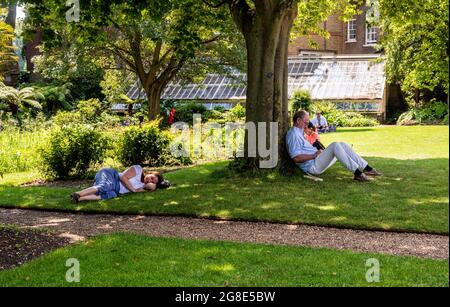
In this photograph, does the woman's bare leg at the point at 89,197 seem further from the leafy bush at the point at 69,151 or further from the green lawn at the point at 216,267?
the leafy bush at the point at 69,151

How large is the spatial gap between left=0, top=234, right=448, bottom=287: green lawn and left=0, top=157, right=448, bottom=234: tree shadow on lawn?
1.74m

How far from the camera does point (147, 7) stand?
34.8 feet

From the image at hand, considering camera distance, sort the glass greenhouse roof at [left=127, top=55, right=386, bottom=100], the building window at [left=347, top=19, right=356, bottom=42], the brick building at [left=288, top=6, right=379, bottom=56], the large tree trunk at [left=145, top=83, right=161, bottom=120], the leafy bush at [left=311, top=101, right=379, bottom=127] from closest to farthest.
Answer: the large tree trunk at [left=145, top=83, right=161, bottom=120]
the leafy bush at [left=311, top=101, right=379, bottom=127]
the glass greenhouse roof at [left=127, top=55, right=386, bottom=100]
the brick building at [left=288, top=6, right=379, bottom=56]
the building window at [left=347, top=19, right=356, bottom=42]

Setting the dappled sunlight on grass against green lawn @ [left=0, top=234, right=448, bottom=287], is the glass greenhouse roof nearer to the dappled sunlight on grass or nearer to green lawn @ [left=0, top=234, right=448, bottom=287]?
green lawn @ [left=0, top=234, right=448, bottom=287]

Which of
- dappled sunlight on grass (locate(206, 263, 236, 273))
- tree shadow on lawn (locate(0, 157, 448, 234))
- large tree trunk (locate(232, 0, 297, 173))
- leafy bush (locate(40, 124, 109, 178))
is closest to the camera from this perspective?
dappled sunlight on grass (locate(206, 263, 236, 273))

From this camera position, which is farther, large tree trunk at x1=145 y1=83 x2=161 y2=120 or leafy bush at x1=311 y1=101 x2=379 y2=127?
leafy bush at x1=311 y1=101 x2=379 y2=127

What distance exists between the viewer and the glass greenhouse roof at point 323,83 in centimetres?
3466

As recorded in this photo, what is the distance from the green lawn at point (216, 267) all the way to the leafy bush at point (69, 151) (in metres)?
7.35

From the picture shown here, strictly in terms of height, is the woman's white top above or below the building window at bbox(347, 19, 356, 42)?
below

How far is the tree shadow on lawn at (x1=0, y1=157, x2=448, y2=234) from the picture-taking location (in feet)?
25.7

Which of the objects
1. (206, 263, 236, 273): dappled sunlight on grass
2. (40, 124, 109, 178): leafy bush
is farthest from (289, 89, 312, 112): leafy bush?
(206, 263, 236, 273): dappled sunlight on grass

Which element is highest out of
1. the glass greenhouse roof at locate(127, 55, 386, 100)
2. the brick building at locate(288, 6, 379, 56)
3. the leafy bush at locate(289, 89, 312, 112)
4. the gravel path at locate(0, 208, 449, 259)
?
the brick building at locate(288, 6, 379, 56)

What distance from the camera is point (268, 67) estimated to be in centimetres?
1156
